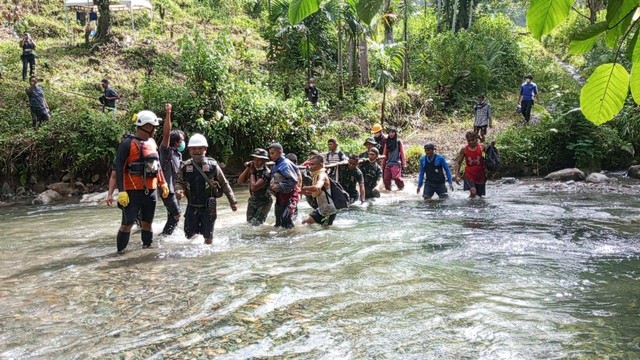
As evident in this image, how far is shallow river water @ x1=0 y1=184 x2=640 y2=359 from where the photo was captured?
4090mm

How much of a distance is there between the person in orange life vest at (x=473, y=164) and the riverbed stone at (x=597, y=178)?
13.9 ft

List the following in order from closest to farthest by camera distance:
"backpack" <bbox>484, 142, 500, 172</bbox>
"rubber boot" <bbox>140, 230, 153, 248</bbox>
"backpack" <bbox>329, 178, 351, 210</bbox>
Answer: "rubber boot" <bbox>140, 230, 153, 248</bbox> < "backpack" <bbox>329, 178, 351, 210</bbox> < "backpack" <bbox>484, 142, 500, 172</bbox>

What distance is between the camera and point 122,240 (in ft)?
23.9

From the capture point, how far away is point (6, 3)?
23891mm

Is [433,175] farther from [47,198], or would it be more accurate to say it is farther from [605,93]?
[605,93]

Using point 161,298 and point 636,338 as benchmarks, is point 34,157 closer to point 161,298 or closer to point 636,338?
point 161,298

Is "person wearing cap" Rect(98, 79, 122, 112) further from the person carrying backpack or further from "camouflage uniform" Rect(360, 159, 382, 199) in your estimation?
the person carrying backpack

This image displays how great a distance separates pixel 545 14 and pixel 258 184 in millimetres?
7500

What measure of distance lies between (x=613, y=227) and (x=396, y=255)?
13.4ft

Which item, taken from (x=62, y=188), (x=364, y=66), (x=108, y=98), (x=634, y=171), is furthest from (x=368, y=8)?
(x=364, y=66)

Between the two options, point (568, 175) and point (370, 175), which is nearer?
point (370, 175)

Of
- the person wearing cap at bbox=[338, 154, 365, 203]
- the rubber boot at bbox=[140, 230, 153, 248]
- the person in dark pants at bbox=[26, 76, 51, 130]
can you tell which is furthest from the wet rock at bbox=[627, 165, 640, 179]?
the person in dark pants at bbox=[26, 76, 51, 130]

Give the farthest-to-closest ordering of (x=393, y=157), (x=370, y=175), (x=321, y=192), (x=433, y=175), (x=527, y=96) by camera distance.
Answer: (x=527, y=96) < (x=393, y=157) < (x=370, y=175) < (x=433, y=175) < (x=321, y=192)

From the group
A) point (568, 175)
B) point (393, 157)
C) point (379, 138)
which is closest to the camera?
point (393, 157)
